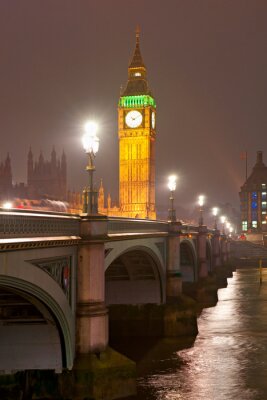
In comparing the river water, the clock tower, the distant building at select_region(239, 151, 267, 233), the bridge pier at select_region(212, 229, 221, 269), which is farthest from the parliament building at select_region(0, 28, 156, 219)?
the river water

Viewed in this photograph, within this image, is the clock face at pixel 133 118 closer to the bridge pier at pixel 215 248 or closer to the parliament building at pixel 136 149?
the parliament building at pixel 136 149

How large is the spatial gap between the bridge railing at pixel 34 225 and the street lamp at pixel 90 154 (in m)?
0.80

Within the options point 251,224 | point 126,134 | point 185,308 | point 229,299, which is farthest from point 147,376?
point 251,224

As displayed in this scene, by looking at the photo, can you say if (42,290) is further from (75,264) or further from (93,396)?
(93,396)

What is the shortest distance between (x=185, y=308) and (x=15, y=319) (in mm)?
16866

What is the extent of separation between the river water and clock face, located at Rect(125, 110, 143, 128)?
85238 mm

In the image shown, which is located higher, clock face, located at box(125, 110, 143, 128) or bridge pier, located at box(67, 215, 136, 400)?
clock face, located at box(125, 110, 143, 128)

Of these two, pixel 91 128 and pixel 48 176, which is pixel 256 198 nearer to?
pixel 48 176

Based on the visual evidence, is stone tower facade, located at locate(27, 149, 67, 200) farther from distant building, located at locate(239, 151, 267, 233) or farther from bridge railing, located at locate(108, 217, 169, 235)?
bridge railing, located at locate(108, 217, 169, 235)

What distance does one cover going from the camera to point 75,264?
18.0m

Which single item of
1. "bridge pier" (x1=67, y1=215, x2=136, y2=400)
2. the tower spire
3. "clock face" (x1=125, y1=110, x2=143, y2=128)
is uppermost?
the tower spire

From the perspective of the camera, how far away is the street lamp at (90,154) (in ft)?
61.7

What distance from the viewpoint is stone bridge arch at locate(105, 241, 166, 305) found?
33156mm

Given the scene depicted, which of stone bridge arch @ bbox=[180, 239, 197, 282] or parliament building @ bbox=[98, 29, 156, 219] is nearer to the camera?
stone bridge arch @ bbox=[180, 239, 197, 282]
